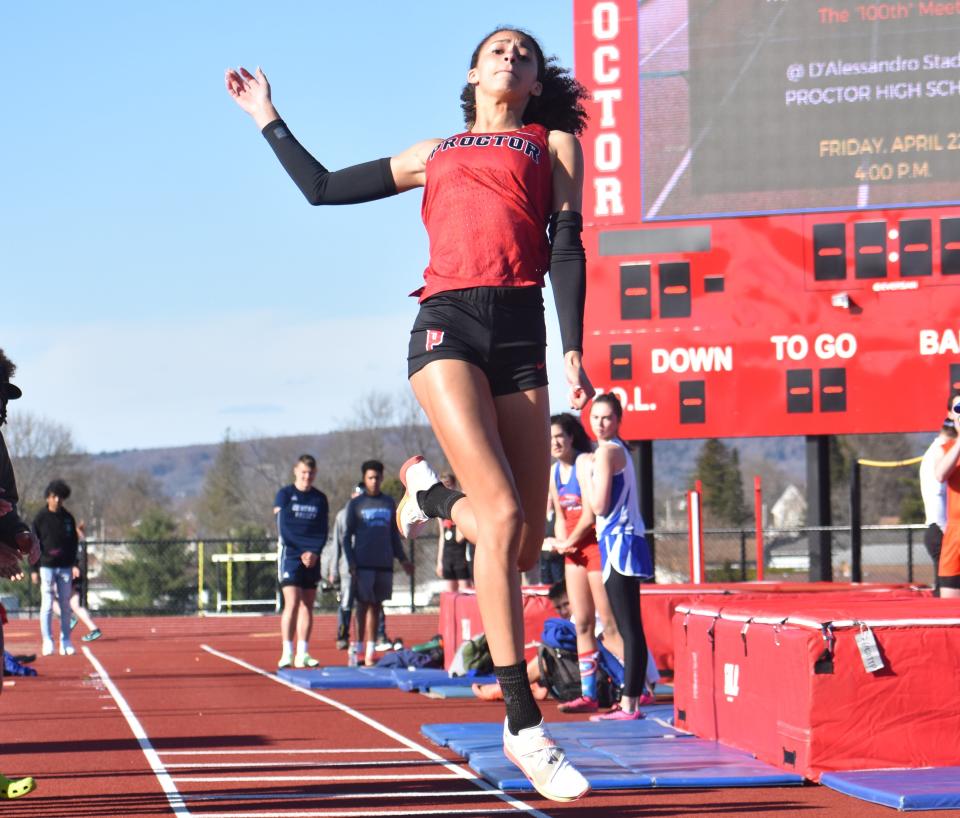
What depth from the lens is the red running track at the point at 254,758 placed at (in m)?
6.38

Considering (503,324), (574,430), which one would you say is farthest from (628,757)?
(503,324)

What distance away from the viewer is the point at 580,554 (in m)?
9.80

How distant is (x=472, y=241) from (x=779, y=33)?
11.8 m

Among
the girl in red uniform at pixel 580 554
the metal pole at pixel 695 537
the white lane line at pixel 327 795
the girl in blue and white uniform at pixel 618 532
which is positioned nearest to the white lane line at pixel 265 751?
the girl in blue and white uniform at pixel 618 532

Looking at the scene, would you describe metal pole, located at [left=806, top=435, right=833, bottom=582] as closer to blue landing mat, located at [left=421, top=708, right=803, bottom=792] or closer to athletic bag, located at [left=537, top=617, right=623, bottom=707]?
athletic bag, located at [left=537, top=617, right=623, bottom=707]

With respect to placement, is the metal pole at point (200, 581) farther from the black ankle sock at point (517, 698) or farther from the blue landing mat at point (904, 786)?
the black ankle sock at point (517, 698)

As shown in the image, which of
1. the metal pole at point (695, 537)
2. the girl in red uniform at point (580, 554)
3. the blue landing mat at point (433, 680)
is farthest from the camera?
the metal pole at point (695, 537)

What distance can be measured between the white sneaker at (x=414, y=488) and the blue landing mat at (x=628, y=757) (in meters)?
1.55

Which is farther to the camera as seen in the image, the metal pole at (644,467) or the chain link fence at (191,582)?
the chain link fence at (191,582)

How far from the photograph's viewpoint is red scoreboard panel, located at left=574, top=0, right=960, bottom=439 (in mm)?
15430

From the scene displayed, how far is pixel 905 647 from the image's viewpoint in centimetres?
707

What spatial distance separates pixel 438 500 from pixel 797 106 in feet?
37.0

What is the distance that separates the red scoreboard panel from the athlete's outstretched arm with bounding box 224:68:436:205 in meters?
10.4

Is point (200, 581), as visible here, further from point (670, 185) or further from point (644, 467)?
point (670, 185)
